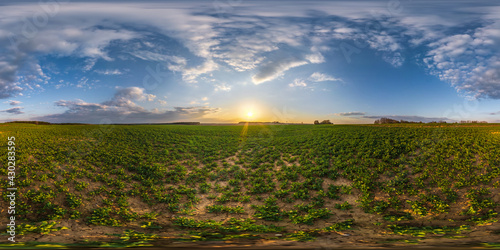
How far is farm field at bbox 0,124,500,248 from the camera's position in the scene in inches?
403

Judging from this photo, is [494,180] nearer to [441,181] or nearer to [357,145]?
[441,181]

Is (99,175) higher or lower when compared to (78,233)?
higher

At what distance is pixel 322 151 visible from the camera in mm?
23016

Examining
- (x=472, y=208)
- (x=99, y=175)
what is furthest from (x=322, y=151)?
(x=99, y=175)

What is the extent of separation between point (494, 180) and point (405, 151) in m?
6.39

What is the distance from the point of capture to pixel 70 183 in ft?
49.9

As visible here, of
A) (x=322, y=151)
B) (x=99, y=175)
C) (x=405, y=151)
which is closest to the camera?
(x=99, y=175)

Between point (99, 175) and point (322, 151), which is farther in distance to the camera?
point (322, 151)

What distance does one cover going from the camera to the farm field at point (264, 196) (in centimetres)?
1023

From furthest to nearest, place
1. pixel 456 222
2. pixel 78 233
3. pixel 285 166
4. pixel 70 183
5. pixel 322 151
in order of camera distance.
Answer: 1. pixel 322 151
2. pixel 285 166
3. pixel 70 183
4. pixel 456 222
5. pixel 78 233

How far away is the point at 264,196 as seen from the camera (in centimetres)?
1577

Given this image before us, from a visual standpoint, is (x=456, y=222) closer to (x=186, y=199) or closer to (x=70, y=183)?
(x=186, y=199)

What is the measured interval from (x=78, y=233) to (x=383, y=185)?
17.3 metres

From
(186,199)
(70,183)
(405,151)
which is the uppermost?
(405,151)
